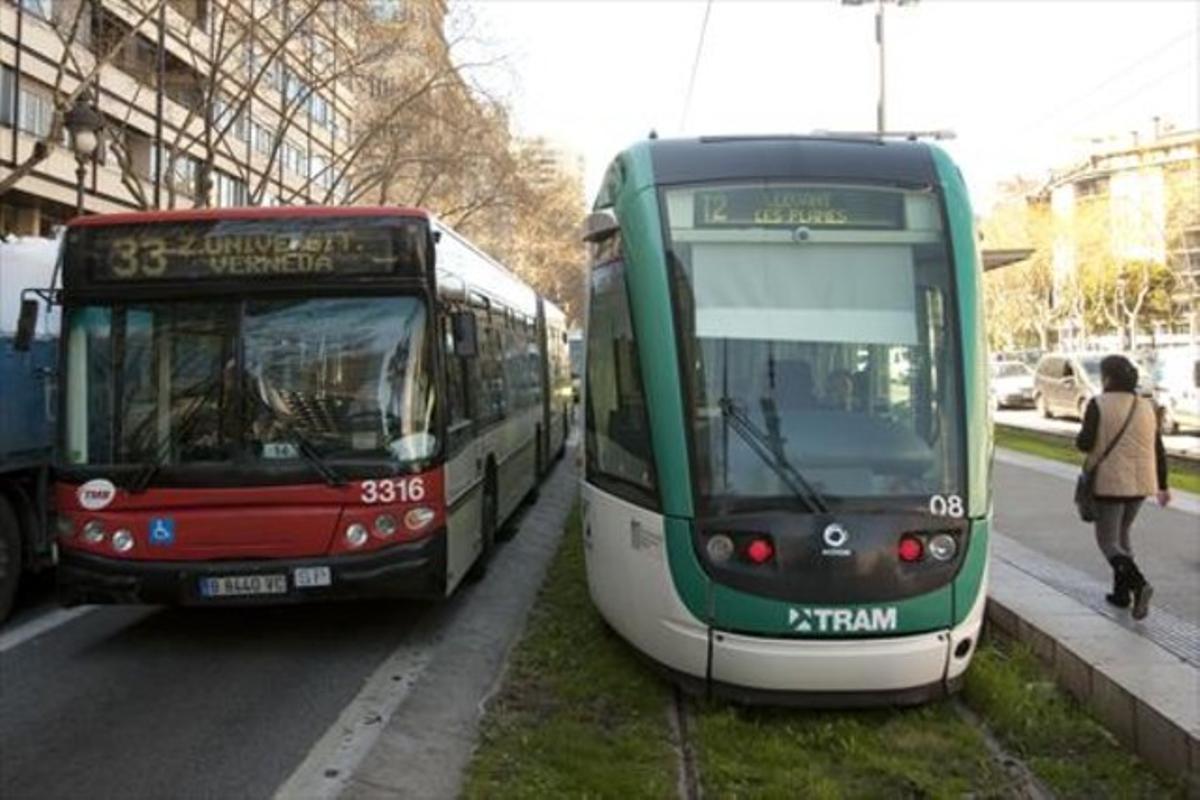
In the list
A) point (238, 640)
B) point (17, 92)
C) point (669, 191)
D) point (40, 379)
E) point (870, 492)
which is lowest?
point (238, 640)

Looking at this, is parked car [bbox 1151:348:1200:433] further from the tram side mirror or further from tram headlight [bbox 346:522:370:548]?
tram headlight [bbox 346:522:370:548]

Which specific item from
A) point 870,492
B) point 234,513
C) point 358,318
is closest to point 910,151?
point 870,492

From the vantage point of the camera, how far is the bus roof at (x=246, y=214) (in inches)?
304

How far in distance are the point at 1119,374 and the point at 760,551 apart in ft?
10.9

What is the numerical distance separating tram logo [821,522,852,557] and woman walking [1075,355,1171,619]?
2.69 metres

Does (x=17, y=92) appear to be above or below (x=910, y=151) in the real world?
above

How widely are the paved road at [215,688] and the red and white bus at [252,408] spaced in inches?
17.7

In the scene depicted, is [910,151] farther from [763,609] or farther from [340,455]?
[340,455]

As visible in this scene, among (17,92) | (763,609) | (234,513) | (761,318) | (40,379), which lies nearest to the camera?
(763,609)

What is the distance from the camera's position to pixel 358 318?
775cm

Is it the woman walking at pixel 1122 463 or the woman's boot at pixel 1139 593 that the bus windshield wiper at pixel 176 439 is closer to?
the woman walking at pixel 1122 463

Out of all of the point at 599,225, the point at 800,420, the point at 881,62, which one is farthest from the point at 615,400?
the point at 881,62

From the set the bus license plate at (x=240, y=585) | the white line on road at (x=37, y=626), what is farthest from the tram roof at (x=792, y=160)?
the white line on road at (x=37, y=626)

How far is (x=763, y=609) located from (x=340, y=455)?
9.33ft
